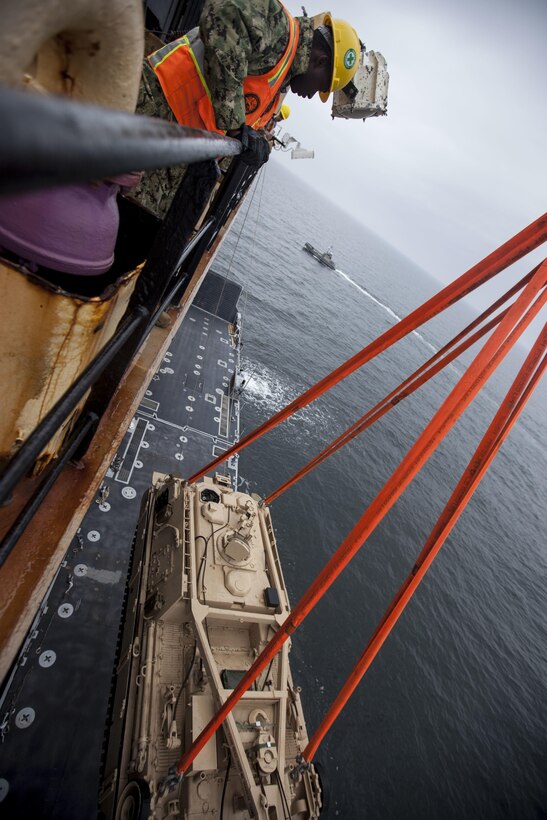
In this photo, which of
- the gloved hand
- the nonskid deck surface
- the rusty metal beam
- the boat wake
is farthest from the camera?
the boat wake

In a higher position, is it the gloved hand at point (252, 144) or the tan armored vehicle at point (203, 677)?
the gloved hand at point (252, 144)

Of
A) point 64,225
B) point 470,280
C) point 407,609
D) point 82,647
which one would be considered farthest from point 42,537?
point 407,609

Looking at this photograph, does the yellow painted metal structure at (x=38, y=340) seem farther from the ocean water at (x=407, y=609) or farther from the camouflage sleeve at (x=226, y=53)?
the ocean water at (x=407, y=609)

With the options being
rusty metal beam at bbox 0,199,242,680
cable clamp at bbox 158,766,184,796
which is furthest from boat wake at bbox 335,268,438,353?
rusty metal beam at bbox 0,199,242,680

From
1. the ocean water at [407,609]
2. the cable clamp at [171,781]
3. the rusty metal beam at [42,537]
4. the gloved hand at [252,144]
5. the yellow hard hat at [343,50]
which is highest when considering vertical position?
the yellow hard hat at [343,50]

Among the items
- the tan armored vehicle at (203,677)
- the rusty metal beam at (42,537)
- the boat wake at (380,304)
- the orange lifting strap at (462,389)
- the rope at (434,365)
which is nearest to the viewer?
the rusty metal beam at (42,537)

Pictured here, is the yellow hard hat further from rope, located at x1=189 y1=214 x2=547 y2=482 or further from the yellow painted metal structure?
the yellow painted metal structure

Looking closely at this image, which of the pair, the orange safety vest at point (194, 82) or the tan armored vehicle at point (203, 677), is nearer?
the orange safety vest at point (194, 82)

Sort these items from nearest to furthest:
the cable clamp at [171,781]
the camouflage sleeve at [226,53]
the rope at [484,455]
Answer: the camouflage sleeve at [226,53] → the rope at [484,455] → the cable clamp at [171,781]

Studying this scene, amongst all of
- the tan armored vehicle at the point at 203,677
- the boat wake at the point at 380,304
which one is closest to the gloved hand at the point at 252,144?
the tan armored vehicle at the point at 203,677
